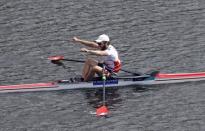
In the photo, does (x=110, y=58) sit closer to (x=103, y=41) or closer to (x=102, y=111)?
(x=103, y=41)

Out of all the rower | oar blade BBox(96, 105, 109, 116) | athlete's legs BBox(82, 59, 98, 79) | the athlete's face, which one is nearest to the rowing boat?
the rower

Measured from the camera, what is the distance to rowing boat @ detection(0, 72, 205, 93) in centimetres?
3959

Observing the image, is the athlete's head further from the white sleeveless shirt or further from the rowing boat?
the rowing boat

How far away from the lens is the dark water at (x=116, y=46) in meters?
36.4

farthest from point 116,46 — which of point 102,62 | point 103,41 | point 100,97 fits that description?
A: point 100,97

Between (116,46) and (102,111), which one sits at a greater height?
(116,46)

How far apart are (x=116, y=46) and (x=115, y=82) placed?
6.86 meters

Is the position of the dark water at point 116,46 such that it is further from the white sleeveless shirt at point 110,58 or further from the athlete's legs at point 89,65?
the white sleeveless shirt at point 110,58

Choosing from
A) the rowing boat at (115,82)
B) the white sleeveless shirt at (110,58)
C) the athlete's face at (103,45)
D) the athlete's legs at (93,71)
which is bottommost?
the rowing boat at (115,82)

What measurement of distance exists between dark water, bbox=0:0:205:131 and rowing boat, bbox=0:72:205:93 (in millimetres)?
358

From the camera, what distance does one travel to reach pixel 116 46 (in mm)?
46781

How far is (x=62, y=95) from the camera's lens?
39.7 m

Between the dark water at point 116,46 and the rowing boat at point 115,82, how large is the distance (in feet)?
1.17

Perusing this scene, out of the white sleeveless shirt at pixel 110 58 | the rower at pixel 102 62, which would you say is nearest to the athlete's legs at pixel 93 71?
the rower at pixel 102 62
